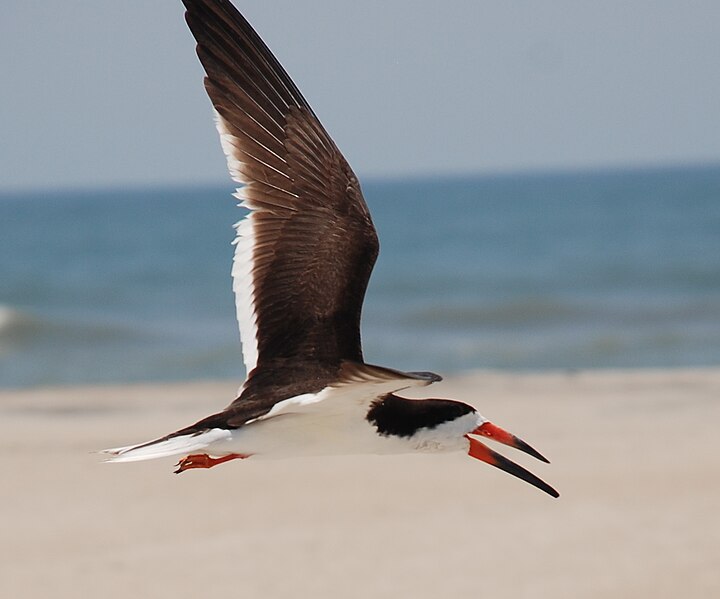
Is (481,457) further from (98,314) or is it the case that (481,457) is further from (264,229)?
(98,314)

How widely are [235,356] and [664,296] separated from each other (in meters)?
10.9

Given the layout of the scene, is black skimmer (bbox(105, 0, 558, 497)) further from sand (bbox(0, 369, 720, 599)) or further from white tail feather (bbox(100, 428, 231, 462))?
sand (bbox(0, 369, 720, 599))

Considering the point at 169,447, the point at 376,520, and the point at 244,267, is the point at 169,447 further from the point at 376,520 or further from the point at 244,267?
the point at 376,520

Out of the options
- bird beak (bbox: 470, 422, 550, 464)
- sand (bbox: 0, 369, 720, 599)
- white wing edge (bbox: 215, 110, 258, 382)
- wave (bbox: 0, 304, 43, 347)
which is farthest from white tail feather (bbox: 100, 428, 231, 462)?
wave (bbox: 0, 304, 43, 347)

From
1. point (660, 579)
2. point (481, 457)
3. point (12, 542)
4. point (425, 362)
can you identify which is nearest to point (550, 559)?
point (660, 579)

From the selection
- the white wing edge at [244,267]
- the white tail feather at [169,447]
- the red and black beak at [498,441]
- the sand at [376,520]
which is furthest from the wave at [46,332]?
the white tail feather at [169,447]

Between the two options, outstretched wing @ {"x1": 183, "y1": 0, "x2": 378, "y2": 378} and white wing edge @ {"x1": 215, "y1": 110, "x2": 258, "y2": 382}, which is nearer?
outstretched wing @ {"x1": 183, "y1": 0, "x2": 378, "y2": 378}

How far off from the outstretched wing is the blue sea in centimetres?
1245

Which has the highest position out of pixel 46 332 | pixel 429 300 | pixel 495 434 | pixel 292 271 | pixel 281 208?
pixel 429 300

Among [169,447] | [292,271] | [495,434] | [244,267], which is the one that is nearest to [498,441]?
[495,434]

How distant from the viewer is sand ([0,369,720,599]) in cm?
789

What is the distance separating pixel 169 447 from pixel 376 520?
5660 millimetres

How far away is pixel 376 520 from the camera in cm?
897

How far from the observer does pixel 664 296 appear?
25.6 meters
